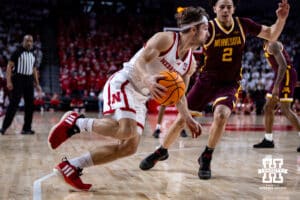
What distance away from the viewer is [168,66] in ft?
12.6

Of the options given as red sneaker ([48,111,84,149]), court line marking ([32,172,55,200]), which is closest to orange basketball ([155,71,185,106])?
red sneaker ([48,111,84,149])

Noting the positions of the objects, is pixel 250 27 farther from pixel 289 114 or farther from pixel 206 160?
pixel 289 114

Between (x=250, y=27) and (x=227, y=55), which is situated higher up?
(x=250, y=27)

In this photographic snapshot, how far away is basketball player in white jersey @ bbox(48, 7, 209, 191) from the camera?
12.1 feet

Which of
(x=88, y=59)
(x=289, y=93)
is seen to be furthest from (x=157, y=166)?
(x=88, y=59)

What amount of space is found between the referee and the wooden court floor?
1.62m

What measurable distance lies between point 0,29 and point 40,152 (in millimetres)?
15842

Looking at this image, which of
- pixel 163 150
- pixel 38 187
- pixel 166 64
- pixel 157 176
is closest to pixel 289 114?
pixel 163 150

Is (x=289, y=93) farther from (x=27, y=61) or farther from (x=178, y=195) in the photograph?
(x=27, y=61)

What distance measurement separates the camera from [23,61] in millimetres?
8539

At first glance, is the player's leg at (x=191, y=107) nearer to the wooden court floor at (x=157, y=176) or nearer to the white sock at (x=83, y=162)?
the wooden court floor at (x=157, y=176)

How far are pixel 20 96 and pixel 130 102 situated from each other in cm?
529

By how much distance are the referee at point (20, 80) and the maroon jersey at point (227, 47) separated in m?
4.71

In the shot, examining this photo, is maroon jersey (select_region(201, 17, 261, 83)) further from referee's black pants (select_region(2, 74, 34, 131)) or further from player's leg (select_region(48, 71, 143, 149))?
referee's black pants (select_region(2, 74, 34, 131))
